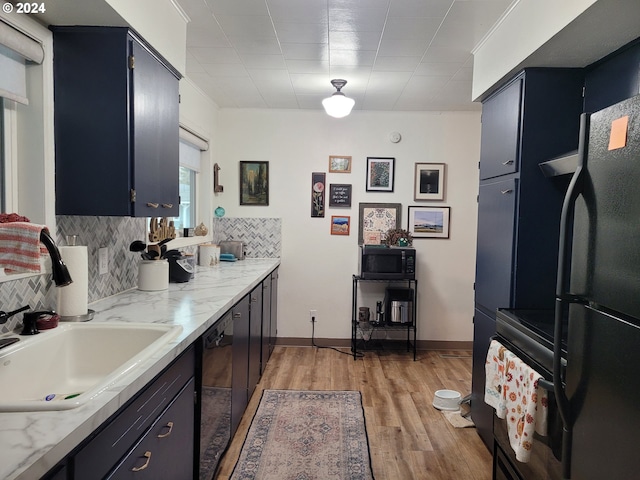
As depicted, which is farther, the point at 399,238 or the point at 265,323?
the point at 399,238

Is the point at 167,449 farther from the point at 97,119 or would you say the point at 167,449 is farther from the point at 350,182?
the point at 350,182

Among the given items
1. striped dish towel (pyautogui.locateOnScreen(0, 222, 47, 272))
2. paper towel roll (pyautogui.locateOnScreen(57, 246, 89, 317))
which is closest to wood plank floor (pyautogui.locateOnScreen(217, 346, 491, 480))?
paper towel roll (pyautogui.locateOnScreen(57, 246, 89, 317))

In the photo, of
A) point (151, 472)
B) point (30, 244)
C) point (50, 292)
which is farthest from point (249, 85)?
point (151, 472)

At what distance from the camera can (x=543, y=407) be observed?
5.16 feet

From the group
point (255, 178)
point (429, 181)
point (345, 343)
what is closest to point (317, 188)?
point (255, 178)

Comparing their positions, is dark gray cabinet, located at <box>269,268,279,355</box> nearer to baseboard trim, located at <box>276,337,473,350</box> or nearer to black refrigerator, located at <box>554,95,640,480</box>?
baseboard trim, located at <box>276,337,473,350</box>

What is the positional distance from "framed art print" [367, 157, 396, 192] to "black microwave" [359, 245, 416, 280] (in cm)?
72

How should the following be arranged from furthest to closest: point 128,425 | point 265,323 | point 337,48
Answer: point 265,323
point 337,48
point 128,425

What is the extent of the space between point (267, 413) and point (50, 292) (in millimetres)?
1672

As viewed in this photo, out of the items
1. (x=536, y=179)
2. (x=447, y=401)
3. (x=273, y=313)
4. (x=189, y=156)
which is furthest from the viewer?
(x=273, y=313)

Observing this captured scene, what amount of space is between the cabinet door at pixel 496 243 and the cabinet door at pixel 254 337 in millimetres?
1520

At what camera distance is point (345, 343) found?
4.59 m

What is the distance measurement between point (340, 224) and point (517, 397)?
2967mm

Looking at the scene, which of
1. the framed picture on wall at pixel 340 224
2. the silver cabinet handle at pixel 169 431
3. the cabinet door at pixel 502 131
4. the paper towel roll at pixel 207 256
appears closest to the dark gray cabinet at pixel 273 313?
the paper towel roll at pixel 207 256
